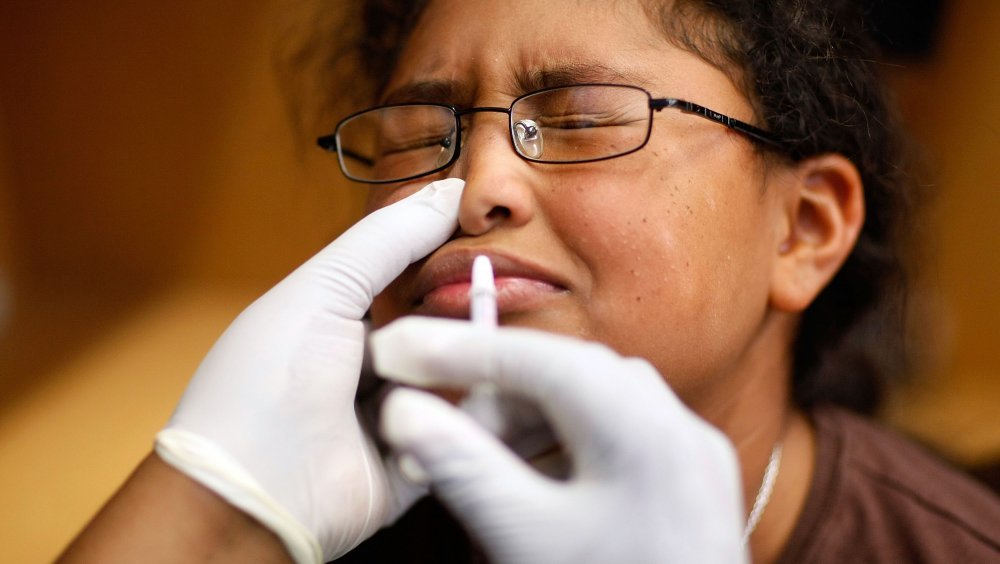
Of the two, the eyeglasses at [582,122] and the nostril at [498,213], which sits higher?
the eyeglasses at [582,122]

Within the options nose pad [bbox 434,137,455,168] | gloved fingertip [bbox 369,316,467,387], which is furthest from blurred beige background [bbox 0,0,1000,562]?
gloved fingertip [bbox 369,316,467,387]

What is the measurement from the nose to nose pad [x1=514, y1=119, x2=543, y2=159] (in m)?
0.02

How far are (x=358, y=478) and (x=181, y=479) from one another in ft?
0.69

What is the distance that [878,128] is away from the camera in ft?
4.71

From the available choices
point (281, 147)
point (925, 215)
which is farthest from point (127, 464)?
point (925, 215)

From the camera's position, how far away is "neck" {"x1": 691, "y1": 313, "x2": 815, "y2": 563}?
1.32 meters

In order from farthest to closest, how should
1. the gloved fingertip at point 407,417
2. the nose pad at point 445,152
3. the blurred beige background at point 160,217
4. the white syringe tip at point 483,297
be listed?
1. the blurred beige background at point 160,217
2. the nose pad at point 445,152
3. the white syringe tip at point 483,297
4. the gloved fingertip at point 407,417

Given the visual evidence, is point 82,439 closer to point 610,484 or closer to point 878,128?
point 610,484

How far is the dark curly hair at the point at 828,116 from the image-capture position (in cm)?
121

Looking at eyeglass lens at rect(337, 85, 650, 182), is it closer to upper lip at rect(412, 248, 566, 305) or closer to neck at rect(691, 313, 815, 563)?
upper lip at rect(412, 248, 566, 305)

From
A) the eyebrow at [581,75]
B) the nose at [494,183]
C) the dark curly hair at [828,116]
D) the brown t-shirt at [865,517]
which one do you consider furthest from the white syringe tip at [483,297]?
the brown t-shirt at [865,517]

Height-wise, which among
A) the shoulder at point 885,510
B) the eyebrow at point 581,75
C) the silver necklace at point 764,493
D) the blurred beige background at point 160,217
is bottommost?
the shoulder at point 885,510

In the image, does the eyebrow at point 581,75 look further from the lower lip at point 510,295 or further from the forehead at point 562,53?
the lower lip at point 510,295

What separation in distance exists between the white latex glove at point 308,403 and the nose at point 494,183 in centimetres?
5
